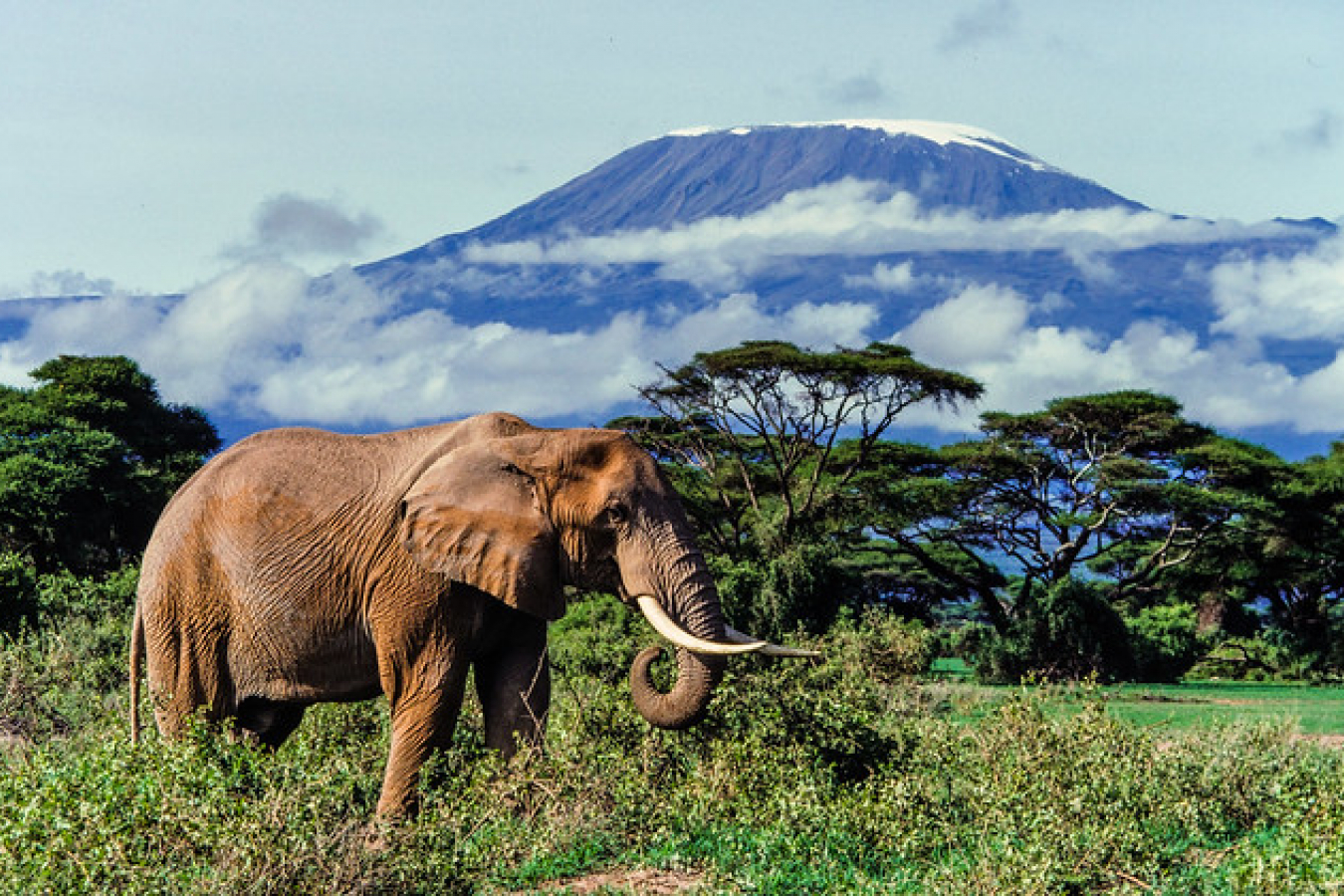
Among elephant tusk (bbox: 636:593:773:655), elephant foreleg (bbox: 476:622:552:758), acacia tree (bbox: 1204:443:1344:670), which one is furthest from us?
acacia tree (bbox: 1204:443:1344:670)

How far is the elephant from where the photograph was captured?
9.84 meters

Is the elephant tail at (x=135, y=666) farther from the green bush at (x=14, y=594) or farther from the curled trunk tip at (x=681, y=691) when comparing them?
the green bush at (x=14, y=594)

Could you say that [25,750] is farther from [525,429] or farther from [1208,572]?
[1208,572]

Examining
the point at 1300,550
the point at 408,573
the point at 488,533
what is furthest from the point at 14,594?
the point at 1300,550

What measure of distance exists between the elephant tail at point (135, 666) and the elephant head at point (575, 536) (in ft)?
7.21

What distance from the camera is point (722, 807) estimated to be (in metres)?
10.4

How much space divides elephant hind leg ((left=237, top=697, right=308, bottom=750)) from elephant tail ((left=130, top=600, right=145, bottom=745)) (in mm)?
650

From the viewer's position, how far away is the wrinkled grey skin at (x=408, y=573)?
32.3 feet

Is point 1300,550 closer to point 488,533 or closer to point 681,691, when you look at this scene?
point 681,691

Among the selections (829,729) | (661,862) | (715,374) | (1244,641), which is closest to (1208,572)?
(1244,641)

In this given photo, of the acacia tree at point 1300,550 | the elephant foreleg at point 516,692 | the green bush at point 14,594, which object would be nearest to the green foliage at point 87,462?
the green bush at point 14,594

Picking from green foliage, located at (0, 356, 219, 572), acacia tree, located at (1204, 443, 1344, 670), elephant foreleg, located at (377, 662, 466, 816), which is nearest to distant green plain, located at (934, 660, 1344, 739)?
acacia tree, located at (1204, 443, 1344, 670)

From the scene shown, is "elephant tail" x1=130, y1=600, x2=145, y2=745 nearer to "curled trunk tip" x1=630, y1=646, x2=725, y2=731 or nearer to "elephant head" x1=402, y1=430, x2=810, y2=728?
"elephant head" x1=402, y1=430, x2=810, y2=728

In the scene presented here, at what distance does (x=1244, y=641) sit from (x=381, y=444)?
36623 mm
